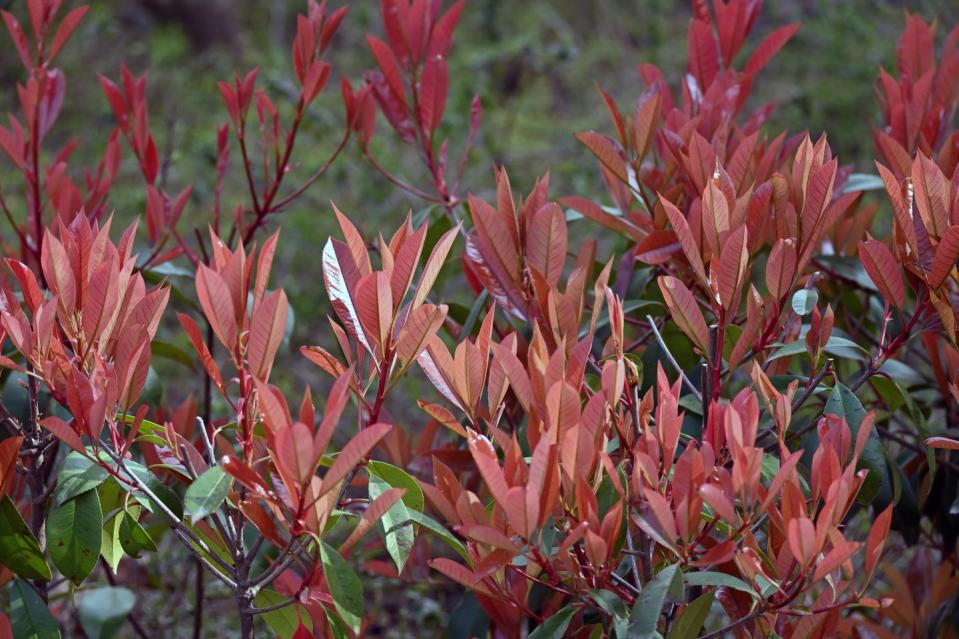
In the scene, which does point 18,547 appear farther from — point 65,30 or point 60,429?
point 65,30

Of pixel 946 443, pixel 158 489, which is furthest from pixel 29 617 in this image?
pixel 946 443

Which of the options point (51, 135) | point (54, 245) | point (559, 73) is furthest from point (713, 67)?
point (559, 73)

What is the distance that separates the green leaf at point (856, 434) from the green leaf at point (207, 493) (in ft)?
1.95

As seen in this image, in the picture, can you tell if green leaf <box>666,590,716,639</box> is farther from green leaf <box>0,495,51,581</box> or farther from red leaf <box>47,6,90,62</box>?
red leaf <box>47,6,90,62</box>

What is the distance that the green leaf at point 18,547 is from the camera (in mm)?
923

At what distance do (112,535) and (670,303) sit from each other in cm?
59

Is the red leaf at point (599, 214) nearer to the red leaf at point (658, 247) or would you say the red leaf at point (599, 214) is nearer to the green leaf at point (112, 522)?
the red leaf at point (658, 247)

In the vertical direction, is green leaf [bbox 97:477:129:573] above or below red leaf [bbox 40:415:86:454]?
below

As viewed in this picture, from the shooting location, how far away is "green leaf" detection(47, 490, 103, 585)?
0.91m

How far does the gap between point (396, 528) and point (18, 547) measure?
0.36 meters

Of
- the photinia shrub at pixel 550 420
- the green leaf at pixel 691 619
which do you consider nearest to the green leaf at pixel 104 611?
the photinia shrub at pixel 550 420

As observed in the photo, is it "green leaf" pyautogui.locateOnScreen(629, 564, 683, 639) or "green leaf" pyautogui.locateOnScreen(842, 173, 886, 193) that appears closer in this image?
"green leaf" pyautogui.locateOnScreen(629, 564, 683, 639)

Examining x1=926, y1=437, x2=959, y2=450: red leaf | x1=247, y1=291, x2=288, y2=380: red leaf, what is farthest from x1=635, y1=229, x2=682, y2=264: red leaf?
x1=247, y1=291, x2=288, y2=380: red leaf

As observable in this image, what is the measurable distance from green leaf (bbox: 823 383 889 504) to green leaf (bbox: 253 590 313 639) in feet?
1.90
